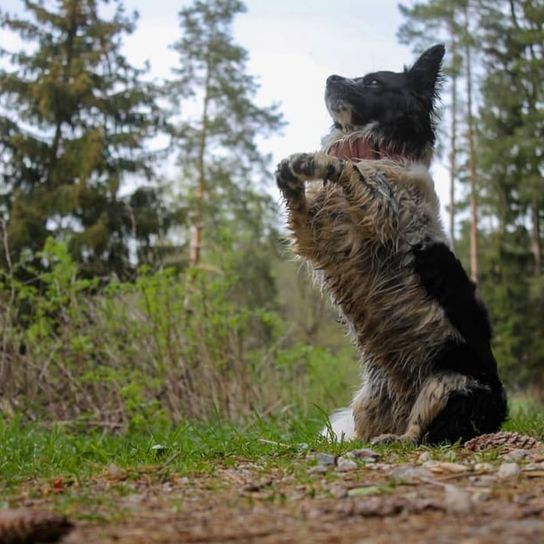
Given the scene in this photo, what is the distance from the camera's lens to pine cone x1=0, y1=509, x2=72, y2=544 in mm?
2090

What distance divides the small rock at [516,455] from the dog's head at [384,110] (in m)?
2.66

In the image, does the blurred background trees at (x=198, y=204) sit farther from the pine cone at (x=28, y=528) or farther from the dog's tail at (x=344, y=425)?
the pine cone at (x=28, y=528)

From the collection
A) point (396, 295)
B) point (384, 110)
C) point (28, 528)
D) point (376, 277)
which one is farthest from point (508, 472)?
point (384, 110)

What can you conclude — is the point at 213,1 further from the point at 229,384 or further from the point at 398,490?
the point at 398,490

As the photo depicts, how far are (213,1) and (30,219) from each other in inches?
488

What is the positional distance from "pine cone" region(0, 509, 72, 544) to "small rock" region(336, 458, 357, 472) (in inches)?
66.8

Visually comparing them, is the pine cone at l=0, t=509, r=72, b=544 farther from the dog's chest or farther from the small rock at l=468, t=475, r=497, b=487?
the dog's chest

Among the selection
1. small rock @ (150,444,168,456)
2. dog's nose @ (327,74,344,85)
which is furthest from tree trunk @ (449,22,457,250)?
small rock @ (150,444,168,456)

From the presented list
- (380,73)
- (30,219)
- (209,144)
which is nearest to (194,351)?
(380,73)

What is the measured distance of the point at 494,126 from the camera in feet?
96.8

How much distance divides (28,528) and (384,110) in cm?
468

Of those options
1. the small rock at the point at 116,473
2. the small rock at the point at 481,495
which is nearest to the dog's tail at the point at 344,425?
the small rock at the point at 116,473

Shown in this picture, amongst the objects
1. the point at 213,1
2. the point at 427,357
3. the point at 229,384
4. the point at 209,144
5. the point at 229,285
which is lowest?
the point at 229,384

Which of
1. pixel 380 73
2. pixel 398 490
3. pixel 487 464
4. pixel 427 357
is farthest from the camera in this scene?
pixel 380 73
